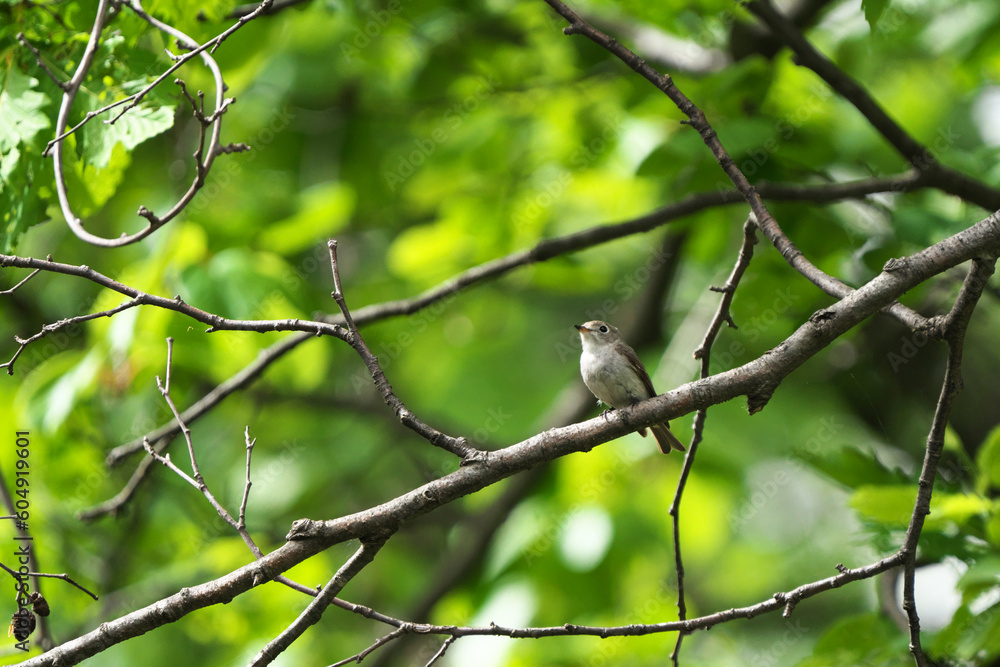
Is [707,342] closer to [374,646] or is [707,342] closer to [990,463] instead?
[990,463]

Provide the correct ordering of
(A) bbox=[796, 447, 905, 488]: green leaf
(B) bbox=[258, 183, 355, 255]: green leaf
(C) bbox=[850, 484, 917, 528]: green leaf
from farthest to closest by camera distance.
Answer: (B) bbox=[258, 183, 355, 255]: green leaf → (A) bbox=[796, 447, 905, 488]: green leaf → (C) bbox=[850, 484, 917, 528]: green leaf

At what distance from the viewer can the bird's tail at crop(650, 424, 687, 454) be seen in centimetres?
547

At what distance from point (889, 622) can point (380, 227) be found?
6611mm

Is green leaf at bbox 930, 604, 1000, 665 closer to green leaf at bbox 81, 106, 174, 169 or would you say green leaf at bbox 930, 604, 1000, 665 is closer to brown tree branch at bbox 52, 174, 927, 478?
brown tree branch at bbox 52, 174, 927, 478

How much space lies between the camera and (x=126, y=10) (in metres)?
3.85

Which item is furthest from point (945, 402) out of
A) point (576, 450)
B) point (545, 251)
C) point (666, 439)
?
point (666, 439)

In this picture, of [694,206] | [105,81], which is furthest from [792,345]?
[105,81]

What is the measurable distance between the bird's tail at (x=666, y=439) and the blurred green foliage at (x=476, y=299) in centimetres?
18

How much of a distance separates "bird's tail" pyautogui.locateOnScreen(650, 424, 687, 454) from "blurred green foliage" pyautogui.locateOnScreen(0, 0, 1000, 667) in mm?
176

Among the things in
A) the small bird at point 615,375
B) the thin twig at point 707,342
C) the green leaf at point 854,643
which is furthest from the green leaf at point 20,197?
the green leaf at point 854,643

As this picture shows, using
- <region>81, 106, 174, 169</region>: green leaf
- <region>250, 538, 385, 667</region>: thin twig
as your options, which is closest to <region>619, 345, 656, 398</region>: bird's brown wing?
<region>250, 538, 385, 667</region>: thin twig

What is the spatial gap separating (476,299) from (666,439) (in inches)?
156

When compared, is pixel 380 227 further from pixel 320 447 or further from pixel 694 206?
pixel 694 206

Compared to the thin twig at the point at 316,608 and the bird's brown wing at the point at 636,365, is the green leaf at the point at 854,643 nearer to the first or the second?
the bird's brown wing at the point at 636,365
